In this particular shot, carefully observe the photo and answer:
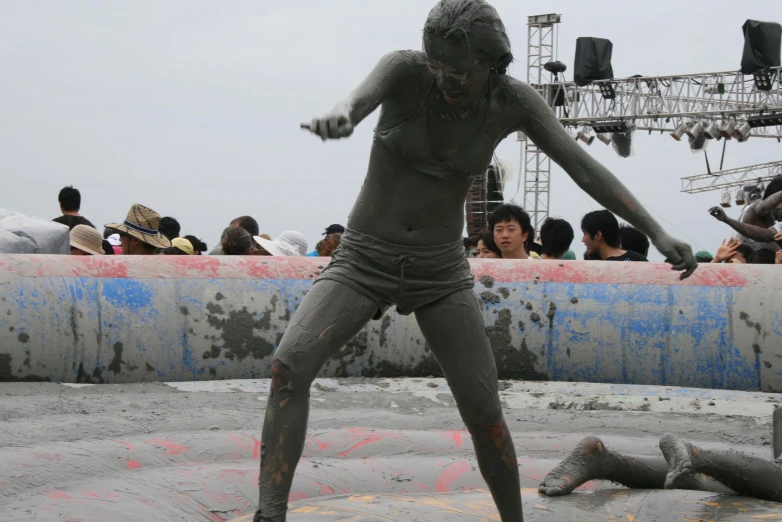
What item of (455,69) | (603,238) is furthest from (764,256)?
(455,69)

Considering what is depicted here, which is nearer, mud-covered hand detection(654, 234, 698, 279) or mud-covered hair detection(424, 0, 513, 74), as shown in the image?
mud-covered hair detection(424, 0, 513, 74)

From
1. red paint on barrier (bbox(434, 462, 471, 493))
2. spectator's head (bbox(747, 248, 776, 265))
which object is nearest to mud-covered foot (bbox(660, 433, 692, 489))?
red paint on barrier (bbox(434, 462, 471, 493))

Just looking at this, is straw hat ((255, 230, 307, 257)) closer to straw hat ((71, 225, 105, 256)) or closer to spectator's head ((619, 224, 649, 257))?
straw hat ((71, 225, 105, 256))

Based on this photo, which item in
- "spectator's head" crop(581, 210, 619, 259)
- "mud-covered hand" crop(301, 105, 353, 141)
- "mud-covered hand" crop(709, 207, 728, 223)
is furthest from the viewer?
"spectator's head" crop(581, 210, 619, 259)

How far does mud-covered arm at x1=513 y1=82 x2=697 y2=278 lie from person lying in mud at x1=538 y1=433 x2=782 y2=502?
0.91m

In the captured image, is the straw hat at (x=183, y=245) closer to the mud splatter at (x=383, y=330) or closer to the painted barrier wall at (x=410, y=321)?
the painted barrier wall at (x=410, y=321)

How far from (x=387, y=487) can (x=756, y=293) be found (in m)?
3.00

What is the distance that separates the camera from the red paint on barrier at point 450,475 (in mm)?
3732

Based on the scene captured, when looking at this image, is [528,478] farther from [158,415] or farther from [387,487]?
[158,415]

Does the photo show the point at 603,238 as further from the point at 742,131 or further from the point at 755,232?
the point at 742,131

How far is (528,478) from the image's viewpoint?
3863 mm

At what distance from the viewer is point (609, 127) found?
56.9ft

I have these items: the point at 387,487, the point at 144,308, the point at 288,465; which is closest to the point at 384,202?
the point at 288,465

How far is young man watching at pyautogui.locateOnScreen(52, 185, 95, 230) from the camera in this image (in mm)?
7243
